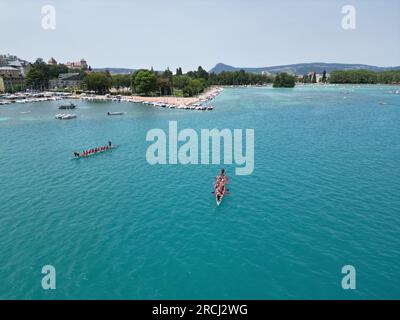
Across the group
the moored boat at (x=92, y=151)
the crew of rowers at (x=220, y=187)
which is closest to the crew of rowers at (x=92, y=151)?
the moored boat at (x=92, y=151)

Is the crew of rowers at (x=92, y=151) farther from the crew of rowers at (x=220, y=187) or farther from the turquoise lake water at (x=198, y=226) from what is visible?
the crew of rowers at (x=220, y=187)

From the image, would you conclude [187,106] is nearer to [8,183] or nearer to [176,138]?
[176,138]

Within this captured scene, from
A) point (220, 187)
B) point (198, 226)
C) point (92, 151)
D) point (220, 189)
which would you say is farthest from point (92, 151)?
point (198, 226)

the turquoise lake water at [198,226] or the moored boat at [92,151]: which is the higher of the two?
the moored boat at [92,151]

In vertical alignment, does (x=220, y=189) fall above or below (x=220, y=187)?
below

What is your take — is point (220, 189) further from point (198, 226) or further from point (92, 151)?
point (92, 151)

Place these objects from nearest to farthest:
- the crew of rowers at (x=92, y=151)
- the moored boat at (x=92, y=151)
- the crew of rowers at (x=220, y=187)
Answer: the crew of rowers at (x=220, y=187) < the moored boat at (x=92, y=151) < the crew of rowers at (x=92, y=151)
